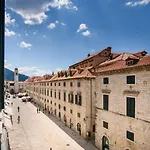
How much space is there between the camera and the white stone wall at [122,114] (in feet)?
43.5

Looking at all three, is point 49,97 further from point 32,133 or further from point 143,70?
point 143,70

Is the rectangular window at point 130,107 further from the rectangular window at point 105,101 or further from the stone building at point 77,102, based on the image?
the stone building at point 77,102

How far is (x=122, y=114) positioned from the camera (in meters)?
15.5

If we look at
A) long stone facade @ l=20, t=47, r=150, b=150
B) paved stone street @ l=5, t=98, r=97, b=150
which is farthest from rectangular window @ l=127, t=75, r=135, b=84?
paved stone street @ l=5, t=98, r=97, b=150

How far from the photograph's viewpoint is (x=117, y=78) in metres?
16.3

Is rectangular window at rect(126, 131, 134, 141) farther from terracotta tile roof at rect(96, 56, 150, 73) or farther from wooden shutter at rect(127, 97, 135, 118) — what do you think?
terracotta tile roof at rect(96, 56, 150, 73)

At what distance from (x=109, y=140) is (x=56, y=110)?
Result: 2084 centimetres

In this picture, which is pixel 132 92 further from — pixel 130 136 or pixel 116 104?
pixel 130 136

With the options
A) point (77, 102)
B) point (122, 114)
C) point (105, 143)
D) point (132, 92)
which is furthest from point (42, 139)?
point (132, 92)

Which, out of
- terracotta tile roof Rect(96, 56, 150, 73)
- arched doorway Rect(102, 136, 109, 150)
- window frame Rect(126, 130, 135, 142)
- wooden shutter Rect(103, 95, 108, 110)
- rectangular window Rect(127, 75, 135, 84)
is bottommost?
arched doorway Rect(102, 136, 109, 150)

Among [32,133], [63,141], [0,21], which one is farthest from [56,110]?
[0,21]

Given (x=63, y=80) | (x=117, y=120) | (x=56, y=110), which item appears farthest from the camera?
(x=56, y=110)

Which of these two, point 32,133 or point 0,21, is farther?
point 32,133

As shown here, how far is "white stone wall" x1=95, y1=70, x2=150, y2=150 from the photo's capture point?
1326 cm
